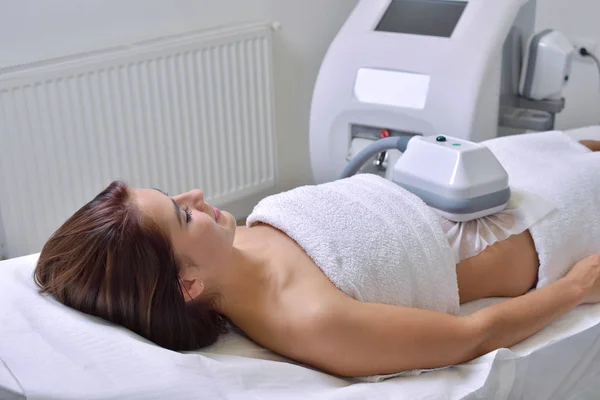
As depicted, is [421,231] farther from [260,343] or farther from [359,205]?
[260,343]

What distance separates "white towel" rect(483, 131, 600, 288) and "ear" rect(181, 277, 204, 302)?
0.71 metres

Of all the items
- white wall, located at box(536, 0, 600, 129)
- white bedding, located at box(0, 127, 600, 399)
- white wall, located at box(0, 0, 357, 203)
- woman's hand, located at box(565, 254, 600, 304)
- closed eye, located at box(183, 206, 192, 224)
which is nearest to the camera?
white bedding, located at box(0, 127, 600, 399)

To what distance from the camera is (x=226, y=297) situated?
1264 mm

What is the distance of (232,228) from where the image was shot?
1.28m

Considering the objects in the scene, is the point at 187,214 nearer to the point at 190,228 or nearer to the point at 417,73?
the point at 190,228

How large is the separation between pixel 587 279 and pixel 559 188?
232mm

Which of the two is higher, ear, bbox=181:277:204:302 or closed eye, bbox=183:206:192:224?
closed eye, bbox=183:206:192:224

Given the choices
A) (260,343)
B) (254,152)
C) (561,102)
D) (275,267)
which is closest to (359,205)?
(275,267)

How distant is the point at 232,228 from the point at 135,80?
1195 millimetres

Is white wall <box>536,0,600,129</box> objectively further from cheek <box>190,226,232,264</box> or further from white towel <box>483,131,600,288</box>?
cheek <box>190,226,232,264</box>

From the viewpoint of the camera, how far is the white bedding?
3.27ft

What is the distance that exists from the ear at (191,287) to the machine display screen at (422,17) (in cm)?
125

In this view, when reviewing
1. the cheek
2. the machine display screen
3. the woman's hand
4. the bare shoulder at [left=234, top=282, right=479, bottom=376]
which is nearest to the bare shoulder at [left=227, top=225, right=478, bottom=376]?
the bare shoulder at [left=234, top=282, right=479, bottom=376]

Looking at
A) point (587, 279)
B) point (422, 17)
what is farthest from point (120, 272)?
point (422, 17)
